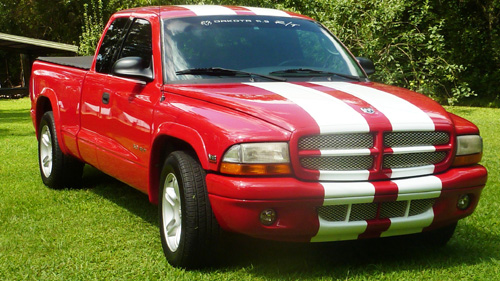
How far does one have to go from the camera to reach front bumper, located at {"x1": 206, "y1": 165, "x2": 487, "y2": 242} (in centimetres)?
396

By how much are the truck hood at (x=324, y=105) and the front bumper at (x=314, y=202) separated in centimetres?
32

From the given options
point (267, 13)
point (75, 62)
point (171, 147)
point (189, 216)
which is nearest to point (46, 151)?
point (75, 62)

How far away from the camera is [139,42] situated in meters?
5.77

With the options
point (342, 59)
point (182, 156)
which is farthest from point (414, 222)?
point (342, 59)

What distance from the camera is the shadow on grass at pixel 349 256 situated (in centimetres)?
455

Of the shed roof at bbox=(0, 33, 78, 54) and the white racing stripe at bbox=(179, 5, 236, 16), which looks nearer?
the white racing stripe at bbox=(179, 5, 236, 16)

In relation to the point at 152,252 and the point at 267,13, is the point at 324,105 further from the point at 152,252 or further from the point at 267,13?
the point at 267,13

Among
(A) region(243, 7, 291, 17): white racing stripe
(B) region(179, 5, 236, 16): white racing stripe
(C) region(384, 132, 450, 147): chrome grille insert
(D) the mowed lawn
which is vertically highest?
(B) region(179, 5, 236, 16): white racing stripe

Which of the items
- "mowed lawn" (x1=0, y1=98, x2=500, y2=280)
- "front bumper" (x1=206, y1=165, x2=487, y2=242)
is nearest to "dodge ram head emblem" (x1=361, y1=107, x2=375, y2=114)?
"front bumper" (x1=206, y1=165, x2=487, y2=242)

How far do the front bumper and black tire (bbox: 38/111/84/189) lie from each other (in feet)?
11.1

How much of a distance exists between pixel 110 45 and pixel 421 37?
11863mm

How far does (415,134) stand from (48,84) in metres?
4.30

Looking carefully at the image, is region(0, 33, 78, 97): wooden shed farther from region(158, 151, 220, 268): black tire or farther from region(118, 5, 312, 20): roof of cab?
region(158, 151, 220, 268): black tire

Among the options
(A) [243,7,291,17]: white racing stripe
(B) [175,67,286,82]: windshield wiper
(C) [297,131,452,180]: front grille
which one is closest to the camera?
(C) [297,131,452,180]: front grille
